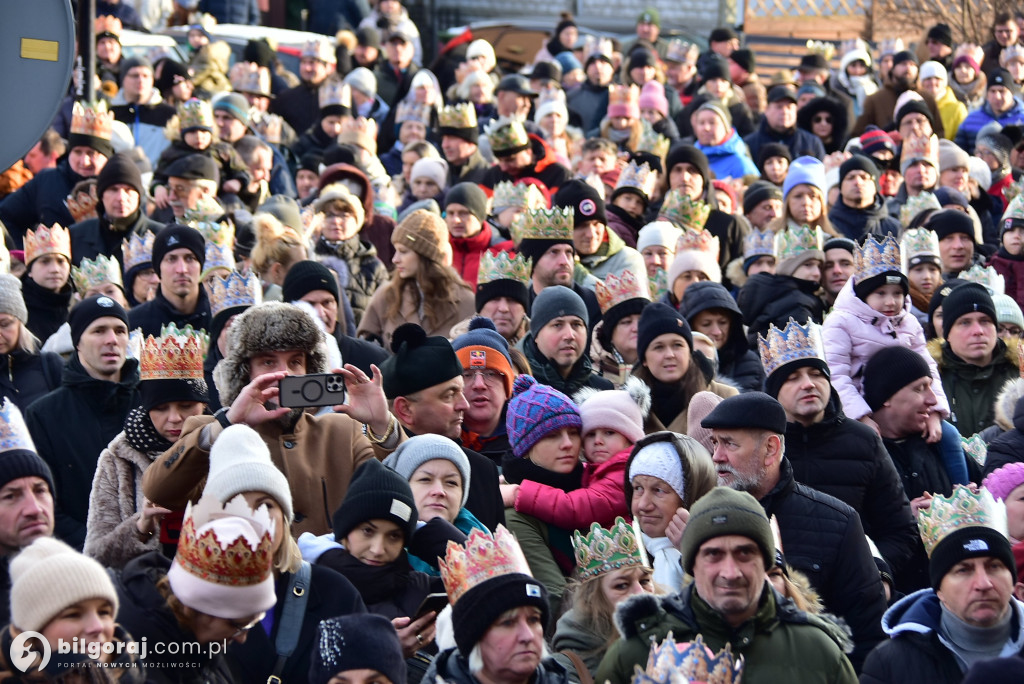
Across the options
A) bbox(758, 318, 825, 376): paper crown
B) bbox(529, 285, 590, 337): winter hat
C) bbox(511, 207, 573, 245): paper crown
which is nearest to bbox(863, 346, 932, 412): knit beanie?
bbox(758, 318, 825, 376): paper crown

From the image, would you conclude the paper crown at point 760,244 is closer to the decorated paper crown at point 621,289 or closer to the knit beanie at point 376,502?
the decorated paper crown at point 621,289

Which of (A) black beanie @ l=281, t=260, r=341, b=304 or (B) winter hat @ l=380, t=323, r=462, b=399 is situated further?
(A) black beanie @ l=281, t=260, r=341, b=304

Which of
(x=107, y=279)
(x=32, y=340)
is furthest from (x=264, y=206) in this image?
(x=32, y=340)

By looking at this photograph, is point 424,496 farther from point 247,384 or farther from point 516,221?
point 516,221

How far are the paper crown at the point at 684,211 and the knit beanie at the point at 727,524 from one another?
6.78 m

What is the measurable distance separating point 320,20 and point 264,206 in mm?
11393

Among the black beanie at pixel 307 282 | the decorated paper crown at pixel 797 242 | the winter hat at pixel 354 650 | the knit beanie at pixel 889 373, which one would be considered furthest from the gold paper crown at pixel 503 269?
the winter hat at pixel 354 650

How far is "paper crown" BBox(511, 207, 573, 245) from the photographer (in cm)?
1075

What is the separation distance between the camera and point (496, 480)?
7055 millimetres

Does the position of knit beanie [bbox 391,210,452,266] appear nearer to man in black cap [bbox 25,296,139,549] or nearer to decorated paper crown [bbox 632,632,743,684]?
man in black cap [bbox 25,296,139,549]

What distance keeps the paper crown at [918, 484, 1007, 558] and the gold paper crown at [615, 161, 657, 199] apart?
260 inches

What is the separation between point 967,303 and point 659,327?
207 centimetres

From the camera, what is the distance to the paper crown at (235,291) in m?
9.11

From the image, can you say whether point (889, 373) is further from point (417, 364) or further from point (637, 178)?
point (637, 178)
